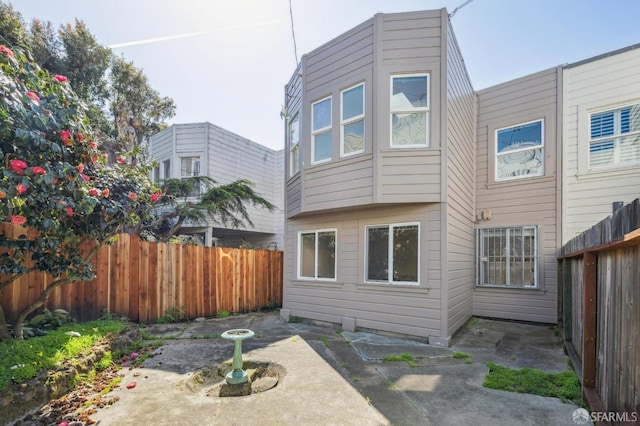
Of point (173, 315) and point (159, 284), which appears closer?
point (159, 284)

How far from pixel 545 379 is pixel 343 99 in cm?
572

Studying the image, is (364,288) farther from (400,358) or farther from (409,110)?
(409,110)

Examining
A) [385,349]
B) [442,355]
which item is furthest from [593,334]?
[385,349]

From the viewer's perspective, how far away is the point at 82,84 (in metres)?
14.3

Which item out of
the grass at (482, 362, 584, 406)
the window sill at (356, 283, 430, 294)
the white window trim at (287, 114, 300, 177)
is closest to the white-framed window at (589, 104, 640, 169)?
the window sill at (356, 283, 430, 294)

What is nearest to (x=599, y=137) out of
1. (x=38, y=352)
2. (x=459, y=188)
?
(x=459, y=188)

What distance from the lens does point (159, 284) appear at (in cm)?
690

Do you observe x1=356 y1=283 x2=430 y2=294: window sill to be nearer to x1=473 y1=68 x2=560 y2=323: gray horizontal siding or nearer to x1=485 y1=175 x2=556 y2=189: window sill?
x1=473 y1=68 x2=560 y2=323: gray horizontal siding

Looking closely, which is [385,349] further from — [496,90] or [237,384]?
[496,90]

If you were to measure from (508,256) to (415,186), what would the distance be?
3632mm

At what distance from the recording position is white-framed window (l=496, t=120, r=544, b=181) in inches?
302

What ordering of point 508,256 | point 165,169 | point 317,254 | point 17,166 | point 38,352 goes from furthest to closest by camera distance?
point 165,169 → point 508,256 → point 317,254 → point 38,352 → point 17,166

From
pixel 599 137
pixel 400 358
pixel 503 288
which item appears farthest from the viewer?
pixel 503 288

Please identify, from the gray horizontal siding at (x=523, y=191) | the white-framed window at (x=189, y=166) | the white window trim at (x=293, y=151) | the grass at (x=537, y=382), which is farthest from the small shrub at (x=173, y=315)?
the white-framed window at (x=189, y=166)
